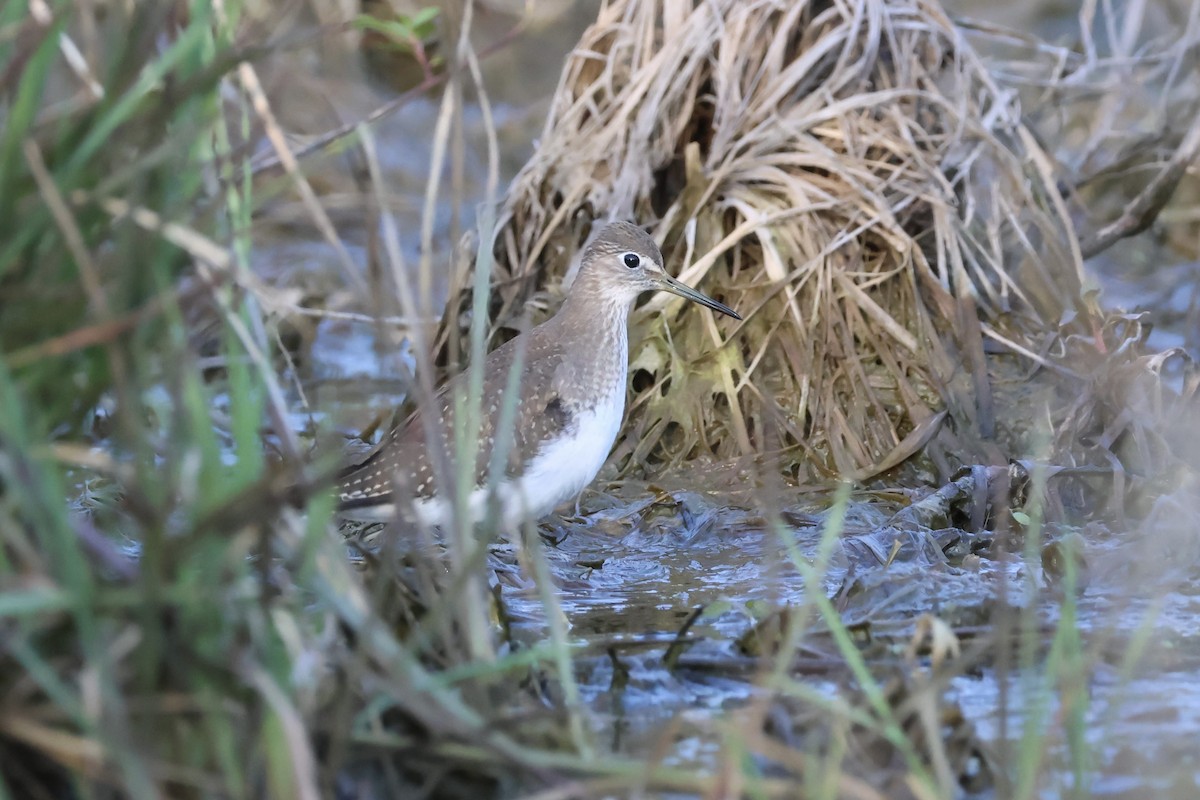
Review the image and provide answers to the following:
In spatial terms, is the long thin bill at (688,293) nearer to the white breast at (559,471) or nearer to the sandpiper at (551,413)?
the sandpiper at (551,413)

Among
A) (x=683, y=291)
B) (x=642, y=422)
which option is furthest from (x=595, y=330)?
(x=642, y=422)

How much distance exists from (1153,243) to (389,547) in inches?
254

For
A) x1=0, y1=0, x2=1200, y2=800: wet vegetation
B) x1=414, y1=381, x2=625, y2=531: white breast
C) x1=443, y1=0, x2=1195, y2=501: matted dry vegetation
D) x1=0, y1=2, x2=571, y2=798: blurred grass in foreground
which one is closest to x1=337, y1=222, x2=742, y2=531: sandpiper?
x1=414, y1=381, x2=625, y2=531: white breast

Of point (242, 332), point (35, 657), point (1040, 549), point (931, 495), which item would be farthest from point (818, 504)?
point (35, 657)

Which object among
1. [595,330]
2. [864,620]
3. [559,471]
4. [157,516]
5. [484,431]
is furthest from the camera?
[595,330]

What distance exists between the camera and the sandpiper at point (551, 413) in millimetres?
4594

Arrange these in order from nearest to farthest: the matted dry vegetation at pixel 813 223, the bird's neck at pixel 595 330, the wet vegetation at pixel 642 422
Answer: the wet vegetation at pixel 642 422 < the bird's neck at pixel 595 330 < the matted dry vegetation at pixel 813 223

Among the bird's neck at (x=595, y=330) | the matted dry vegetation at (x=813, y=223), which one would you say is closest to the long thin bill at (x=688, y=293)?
the bird's neck at (x=595, y=330)

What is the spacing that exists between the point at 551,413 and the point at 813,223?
1595 mm

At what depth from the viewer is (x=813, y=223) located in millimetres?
5770

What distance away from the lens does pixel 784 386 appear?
18.6ft

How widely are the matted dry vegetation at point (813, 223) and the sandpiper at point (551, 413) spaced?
0.58 metres

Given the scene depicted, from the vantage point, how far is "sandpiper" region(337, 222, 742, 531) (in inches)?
181

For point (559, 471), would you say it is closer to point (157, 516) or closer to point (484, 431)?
point (484, 431)
